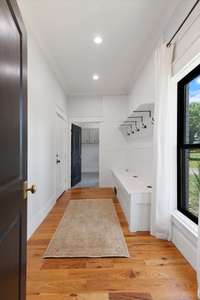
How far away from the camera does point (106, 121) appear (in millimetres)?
5922

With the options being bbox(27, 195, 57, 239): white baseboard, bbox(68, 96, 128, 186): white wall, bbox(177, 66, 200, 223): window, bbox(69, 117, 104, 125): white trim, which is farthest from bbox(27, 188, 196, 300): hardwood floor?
bbox(69, 117, 104, 125): white trim

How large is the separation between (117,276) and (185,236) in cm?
86

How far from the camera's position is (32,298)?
159cm

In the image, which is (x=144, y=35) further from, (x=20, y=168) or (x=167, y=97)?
(x=20, y=168)

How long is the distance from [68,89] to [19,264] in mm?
4954

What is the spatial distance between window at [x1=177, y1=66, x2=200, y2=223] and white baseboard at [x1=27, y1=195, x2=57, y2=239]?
2.02 m

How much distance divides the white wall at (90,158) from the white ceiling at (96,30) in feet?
20.1

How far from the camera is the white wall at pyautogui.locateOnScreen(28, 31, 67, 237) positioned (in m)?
2.73

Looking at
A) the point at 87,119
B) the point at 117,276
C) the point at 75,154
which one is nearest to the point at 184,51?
the point at 117,276

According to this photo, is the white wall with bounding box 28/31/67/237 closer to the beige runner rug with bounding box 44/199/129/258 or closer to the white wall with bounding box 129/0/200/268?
the beige runner rug with bounding box 44/199/129/258

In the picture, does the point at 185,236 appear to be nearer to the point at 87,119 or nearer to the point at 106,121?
the point at 106,121

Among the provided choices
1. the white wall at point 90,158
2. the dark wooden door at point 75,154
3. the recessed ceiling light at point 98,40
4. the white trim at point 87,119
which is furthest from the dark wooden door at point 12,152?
the white wall at point 90,158

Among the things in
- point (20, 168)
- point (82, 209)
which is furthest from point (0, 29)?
point (82, 209)

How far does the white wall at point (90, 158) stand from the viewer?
1019 cm
